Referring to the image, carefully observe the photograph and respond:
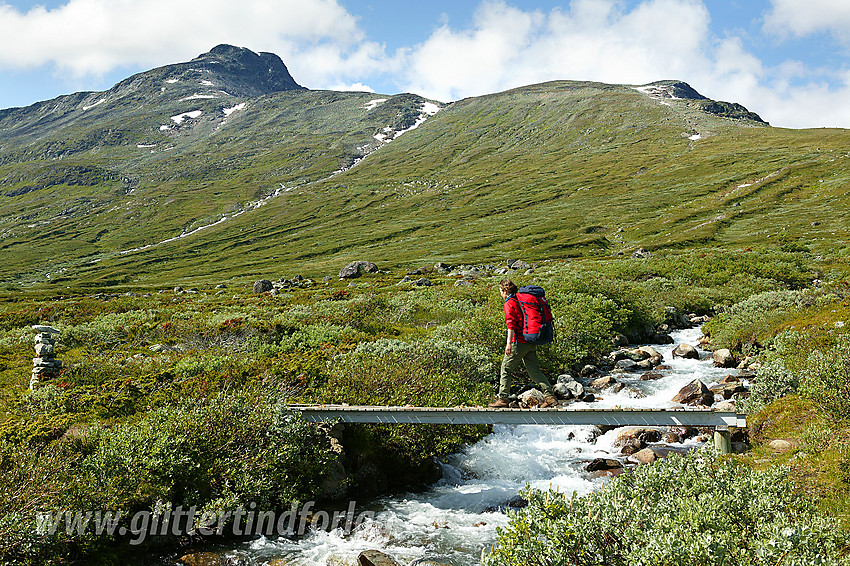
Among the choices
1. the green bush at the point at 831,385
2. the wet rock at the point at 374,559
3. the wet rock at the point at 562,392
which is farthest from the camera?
the wet rock at the point at 562,392

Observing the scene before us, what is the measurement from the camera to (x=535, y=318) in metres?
14.0

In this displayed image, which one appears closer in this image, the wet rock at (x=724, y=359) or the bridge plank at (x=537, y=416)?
the bridge plank at (x=537, y=416)

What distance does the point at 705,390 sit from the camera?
56.8 feet

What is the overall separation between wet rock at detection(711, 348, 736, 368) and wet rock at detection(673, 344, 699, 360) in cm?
109

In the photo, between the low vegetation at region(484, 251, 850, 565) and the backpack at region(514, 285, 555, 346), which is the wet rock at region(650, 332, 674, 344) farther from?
the backpack at region(514, 285, 555, 346)

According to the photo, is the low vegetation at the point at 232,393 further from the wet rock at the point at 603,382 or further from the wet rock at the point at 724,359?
the wet rock at the point at 724,359

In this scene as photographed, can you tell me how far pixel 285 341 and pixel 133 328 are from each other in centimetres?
1214

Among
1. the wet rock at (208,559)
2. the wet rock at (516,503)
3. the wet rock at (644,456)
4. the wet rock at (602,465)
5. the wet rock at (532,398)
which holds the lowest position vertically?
the wet rock at (208,559)

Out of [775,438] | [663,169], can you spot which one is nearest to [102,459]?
[775,438]

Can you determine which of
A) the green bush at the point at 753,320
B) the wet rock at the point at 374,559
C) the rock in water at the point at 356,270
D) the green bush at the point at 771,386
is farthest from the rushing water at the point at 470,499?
the rock in water at the point at 356,270

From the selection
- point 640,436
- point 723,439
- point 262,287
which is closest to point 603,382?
point 640,436

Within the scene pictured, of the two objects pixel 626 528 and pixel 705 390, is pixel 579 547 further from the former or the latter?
pixel 705 390

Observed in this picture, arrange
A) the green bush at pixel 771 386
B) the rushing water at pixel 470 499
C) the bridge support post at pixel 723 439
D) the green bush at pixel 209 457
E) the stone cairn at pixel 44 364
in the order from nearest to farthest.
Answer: the green bush at pixel 209 457 → the rushing water at pixel 470 499 → the bridge support post at pixel 723 439 → the green bush at pixel 771 386 → the stone cairn at pixel 44 364

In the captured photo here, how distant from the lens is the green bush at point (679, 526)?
5.71 metres
